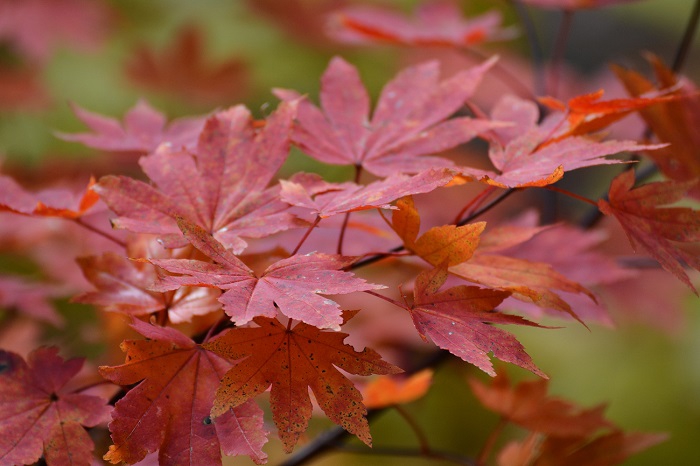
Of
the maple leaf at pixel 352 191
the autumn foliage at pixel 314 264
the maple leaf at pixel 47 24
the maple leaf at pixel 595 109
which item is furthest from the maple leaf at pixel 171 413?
the maple leaf at pixel 47 24

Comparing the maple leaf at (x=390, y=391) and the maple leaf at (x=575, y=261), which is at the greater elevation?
the maple leaf at (x=575, y=261)

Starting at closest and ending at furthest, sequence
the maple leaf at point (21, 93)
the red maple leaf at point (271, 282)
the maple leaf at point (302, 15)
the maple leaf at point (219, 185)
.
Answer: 1. the red maple leaf at point (271, 282)
2. the maple leaf at point (219, 185)
3. the maple leaf at point (21, 93)
4. the maple leaf at point (302, 15)

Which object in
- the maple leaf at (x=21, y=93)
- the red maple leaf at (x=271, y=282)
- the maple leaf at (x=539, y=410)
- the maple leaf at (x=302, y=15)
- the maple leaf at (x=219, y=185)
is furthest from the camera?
the maple leaf at (x=302, y=15)

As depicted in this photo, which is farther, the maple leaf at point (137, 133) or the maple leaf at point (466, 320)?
the maple leaf at point (137, 133)

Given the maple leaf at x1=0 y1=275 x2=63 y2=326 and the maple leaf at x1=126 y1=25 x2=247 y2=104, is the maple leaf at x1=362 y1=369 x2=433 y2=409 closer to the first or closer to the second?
the maple leaf at x1=0 y1=275 x2=63 y2=326

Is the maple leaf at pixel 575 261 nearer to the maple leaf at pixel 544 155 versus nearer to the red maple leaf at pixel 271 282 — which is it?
the maple leaf at pixel 544 155

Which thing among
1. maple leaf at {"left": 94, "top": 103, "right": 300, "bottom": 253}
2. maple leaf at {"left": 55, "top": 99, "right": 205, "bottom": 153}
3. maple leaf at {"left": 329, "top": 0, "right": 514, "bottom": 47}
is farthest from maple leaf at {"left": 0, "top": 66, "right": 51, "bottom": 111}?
maple leaf at {"left": 94, "top": 103, "right": 300, "bottom": 253}

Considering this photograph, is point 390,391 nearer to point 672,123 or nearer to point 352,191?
point 352,191
